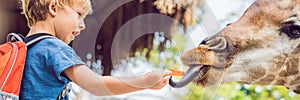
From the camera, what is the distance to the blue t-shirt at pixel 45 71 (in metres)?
1.18

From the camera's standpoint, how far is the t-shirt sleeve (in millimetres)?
1155

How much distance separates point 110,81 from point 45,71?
0.51ft

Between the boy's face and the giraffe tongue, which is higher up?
the boy's face

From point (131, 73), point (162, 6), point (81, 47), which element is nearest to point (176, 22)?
point (162, 6)

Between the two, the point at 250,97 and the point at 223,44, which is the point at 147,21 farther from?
the point at 250,97

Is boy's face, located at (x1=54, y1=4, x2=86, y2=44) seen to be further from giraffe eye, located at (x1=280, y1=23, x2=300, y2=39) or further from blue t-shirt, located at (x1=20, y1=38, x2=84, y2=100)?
giraffe eye, located at (x1=280, y1=23, x2=300, y2=39)

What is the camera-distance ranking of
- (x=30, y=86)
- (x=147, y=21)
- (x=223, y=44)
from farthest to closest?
(x=147, y=21) < (x=223, y=44) < (x=30, y=86)

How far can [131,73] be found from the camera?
1406 mm

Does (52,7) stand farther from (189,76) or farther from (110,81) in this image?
(189,76)

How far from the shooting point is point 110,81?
1202 millimetres

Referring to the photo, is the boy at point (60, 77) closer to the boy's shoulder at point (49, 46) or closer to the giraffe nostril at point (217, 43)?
the boy's shoulder at point (49, 46)

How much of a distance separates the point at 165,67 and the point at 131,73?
105 millimetres

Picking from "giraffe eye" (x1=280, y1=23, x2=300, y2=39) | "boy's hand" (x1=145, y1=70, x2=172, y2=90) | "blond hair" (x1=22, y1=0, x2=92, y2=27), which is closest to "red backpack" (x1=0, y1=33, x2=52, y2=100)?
"blond hair" (x1=22, y1=0, x2=92, y2=27)

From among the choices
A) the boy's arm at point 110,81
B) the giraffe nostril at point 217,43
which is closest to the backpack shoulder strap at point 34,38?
the boy's arm at point 110,81
